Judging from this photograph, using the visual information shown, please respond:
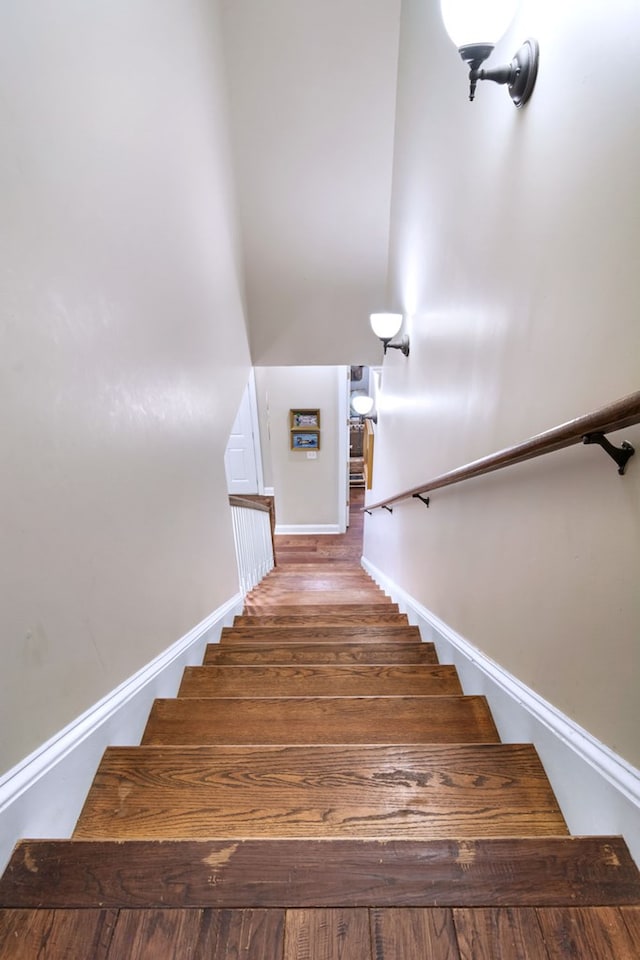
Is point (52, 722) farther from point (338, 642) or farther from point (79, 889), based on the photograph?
point (338, 642)

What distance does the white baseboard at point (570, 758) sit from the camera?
0.71 metres

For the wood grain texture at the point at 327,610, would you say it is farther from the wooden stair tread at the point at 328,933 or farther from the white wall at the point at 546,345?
the wooden stair tread at the point at 328,933

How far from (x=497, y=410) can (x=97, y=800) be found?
1441 mm

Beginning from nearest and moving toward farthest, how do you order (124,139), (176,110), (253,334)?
(124,139) < (176,110) < (253,334)

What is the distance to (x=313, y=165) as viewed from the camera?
288 centimetres

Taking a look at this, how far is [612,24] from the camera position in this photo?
0.71 m

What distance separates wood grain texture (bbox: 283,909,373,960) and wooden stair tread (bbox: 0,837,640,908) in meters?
0.02

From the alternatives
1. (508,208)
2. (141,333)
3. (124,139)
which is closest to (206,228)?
(124,139)

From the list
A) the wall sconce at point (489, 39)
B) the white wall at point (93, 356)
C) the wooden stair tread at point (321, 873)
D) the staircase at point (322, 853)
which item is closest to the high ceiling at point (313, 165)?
the white wall at point (93, 356)

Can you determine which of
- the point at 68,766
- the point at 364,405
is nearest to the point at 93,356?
the point at 68,766

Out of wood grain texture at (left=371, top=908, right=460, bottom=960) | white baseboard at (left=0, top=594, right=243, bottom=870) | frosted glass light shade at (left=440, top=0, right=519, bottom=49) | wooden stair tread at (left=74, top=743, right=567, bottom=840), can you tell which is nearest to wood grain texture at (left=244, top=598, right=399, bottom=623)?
white baseboard at (left=0, top=594, right=243, bottom=870)

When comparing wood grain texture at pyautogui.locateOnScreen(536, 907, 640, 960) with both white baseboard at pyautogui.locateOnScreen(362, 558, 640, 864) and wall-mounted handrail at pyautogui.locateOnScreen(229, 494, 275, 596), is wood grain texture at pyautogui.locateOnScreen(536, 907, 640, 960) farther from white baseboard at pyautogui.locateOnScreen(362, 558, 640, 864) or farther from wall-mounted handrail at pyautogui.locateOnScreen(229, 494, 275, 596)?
wall-mounted handrail at pyautogui.locateOnScreen(229, 494, 275, 596)

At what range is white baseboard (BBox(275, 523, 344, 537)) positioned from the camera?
5762 mm

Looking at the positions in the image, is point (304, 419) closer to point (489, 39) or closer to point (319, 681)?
point (319, 681)
